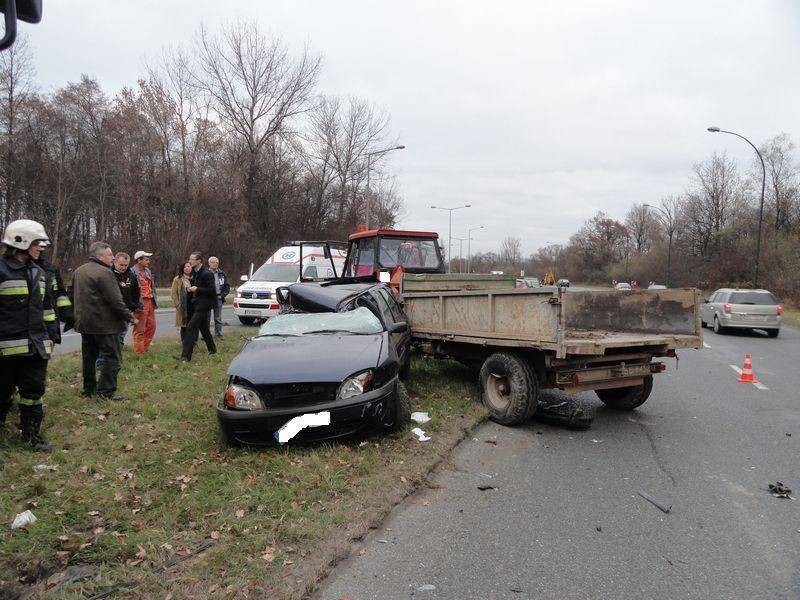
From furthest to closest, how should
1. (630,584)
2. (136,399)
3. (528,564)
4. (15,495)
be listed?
(136,399)
(15,495)
(528,564)
(630,584)

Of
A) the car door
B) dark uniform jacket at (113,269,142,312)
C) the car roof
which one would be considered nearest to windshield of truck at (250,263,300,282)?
dark uniform jacket at (113,269,142,312)

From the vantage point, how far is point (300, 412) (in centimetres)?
481

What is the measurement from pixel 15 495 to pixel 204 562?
179cm

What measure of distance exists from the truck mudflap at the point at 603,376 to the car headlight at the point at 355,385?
218 cm

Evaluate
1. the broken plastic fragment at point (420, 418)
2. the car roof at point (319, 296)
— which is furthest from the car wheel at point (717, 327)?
the broken plastic fragment at point (420, 418)

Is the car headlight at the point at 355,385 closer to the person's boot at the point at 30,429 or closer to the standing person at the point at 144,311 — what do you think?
the person's boot at the point at 30,429

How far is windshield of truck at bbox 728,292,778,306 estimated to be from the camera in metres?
17.7

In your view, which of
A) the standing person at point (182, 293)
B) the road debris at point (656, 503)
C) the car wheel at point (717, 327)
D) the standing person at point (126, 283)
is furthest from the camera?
the car wheel at point (717, 327)

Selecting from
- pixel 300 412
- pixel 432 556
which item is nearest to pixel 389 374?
pixel 300 412

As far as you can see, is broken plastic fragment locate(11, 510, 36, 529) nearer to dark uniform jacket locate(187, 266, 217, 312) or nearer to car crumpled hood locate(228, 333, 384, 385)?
car crumpled hood locate(228, 333, 384, 385)

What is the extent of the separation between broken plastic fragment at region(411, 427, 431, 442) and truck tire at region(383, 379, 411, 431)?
0.39ft

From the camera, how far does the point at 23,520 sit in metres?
3.55

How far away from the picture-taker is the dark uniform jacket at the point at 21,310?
440cm

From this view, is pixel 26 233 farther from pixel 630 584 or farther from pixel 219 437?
pixel 630 584
